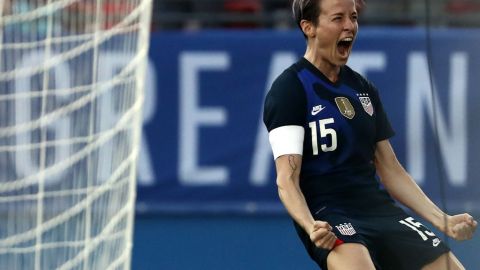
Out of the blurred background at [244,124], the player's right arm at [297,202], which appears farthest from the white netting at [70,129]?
the blurred background at [244,124]

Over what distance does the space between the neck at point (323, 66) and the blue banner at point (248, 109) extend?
9.63 feet

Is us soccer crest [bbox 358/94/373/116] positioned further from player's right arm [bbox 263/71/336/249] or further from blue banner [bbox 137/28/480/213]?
blue banner [bbox 137/28/480/213]

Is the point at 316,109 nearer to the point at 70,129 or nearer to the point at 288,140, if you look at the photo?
the point at 288,140

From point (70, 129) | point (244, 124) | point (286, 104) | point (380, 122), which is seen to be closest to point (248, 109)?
point (244, 124)

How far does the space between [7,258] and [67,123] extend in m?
0.74

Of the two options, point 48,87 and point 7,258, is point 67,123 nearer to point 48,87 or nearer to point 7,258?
point 48,87

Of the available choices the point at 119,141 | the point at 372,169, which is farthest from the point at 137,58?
the point at 372,169

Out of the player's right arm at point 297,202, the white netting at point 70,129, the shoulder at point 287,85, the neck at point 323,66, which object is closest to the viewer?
the player's right arm at point 297,202

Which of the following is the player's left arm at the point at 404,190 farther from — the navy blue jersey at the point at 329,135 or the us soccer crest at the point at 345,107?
the us soccer crest at the point at 345,107

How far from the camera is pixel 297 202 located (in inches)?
168

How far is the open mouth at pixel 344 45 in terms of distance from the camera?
4.44 meters

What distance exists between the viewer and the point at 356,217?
4461 mm

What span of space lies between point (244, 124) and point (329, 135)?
10.2 ft

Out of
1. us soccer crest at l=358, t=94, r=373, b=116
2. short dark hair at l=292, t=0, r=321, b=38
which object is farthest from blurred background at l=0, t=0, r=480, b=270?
short dark hair at l=292, t=0, r=321, b=38
